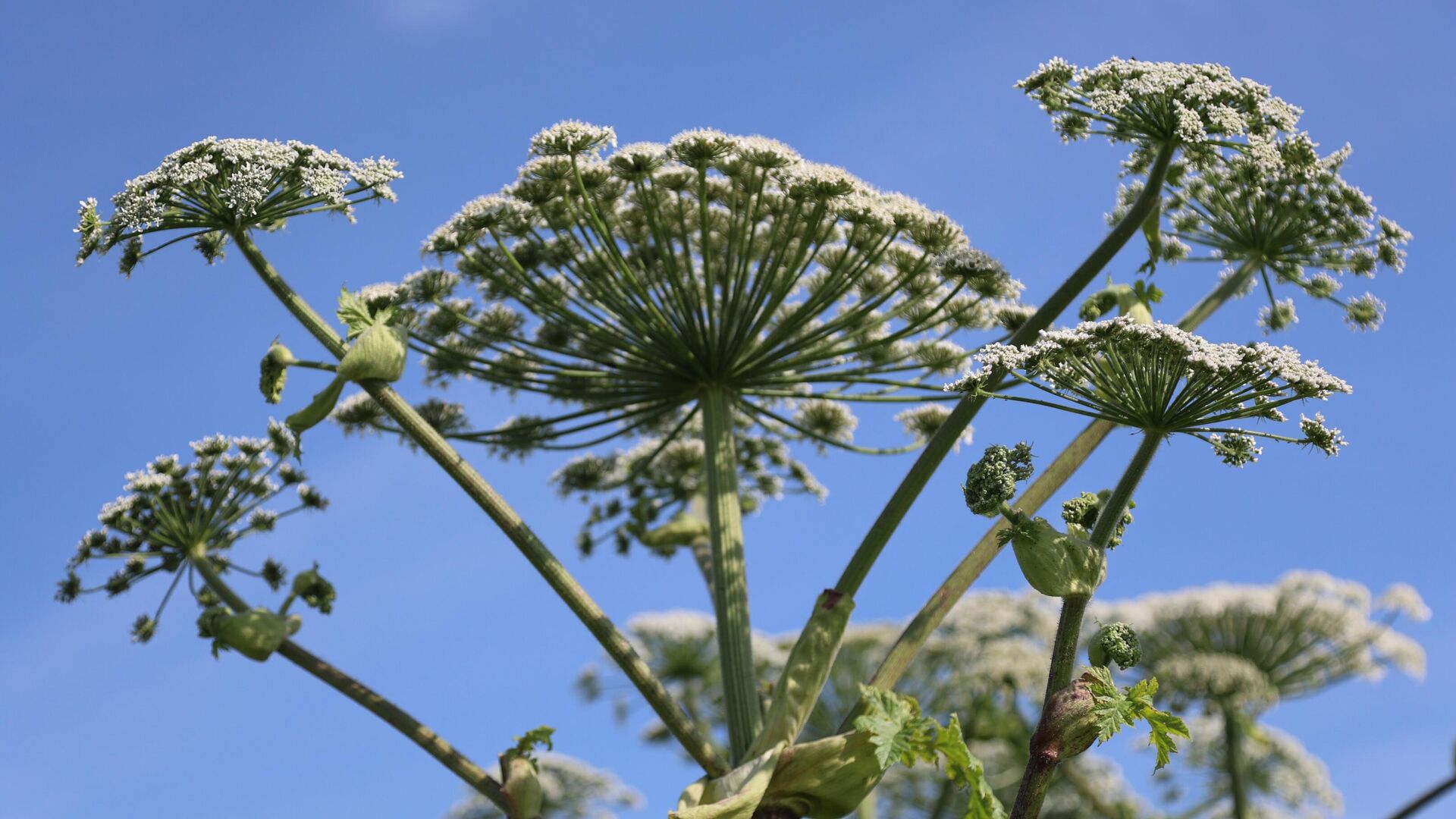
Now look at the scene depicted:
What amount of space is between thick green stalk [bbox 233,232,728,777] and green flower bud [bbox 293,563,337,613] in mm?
2066

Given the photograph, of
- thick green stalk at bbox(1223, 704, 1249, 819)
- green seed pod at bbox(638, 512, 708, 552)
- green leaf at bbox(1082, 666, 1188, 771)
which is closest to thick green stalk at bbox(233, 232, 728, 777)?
green leaf at bbox(1082, 666, 1188, 771)

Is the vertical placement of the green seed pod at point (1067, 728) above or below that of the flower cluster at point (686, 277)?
below

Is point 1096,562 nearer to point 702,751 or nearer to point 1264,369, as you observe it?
point 1264,369

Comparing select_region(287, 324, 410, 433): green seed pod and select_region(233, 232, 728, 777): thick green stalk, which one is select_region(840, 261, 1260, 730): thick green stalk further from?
select_region(287, 324, 410, 433): green seed pod

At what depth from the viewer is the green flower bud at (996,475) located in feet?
17.6

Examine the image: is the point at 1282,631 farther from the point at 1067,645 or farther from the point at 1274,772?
the point at 1067,645

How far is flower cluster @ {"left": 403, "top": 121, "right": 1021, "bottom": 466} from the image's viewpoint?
29.2ft

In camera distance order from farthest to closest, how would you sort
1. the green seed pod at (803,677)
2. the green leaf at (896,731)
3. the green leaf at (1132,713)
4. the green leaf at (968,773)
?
the green seed pod at (803,677) → the green leaf at (896,731) → the green leaf at (968,773) → the green leaf at (1132,713)

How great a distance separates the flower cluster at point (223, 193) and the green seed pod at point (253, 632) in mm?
2192

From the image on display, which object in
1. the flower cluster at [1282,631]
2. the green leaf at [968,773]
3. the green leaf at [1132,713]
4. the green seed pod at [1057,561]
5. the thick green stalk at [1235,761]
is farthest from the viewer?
the flower cluster at [1282,631]

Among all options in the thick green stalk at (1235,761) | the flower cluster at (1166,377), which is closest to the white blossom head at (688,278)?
the flower cluster at (1166,377)

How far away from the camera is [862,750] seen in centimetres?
680

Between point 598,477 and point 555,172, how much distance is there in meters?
3.94

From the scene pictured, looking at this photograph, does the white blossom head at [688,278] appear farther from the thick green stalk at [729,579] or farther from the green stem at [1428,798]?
the green stem at [1428,798]
